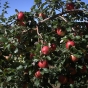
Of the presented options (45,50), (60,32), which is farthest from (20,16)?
(45,50)

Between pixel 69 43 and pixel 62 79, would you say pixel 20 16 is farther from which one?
pixel 62 79

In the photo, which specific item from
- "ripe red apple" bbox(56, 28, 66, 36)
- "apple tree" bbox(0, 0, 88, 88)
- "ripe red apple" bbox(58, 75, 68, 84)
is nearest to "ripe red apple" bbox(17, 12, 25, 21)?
"apple tree" bbox(0, 0, 88, 88)

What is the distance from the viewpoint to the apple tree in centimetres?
182

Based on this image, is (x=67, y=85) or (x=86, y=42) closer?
(x=86, y=42)

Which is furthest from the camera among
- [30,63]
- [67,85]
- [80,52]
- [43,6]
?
[43,6]

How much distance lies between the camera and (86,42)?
1956mm

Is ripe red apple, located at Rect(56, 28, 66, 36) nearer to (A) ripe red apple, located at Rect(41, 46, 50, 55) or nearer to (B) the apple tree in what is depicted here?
(B) the apple tree

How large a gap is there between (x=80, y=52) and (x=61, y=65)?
0.69 feet

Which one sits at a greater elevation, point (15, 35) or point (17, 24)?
point (17, 24)

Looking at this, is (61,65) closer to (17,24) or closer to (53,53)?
(53,53)

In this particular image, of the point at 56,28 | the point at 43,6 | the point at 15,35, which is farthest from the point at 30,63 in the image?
the point at 43,6

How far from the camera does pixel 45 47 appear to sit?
1.73 m

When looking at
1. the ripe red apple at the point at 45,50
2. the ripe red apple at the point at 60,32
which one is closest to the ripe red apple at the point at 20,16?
the ripe red apple at the point at 60,32

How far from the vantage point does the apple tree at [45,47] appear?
5.97 feet
